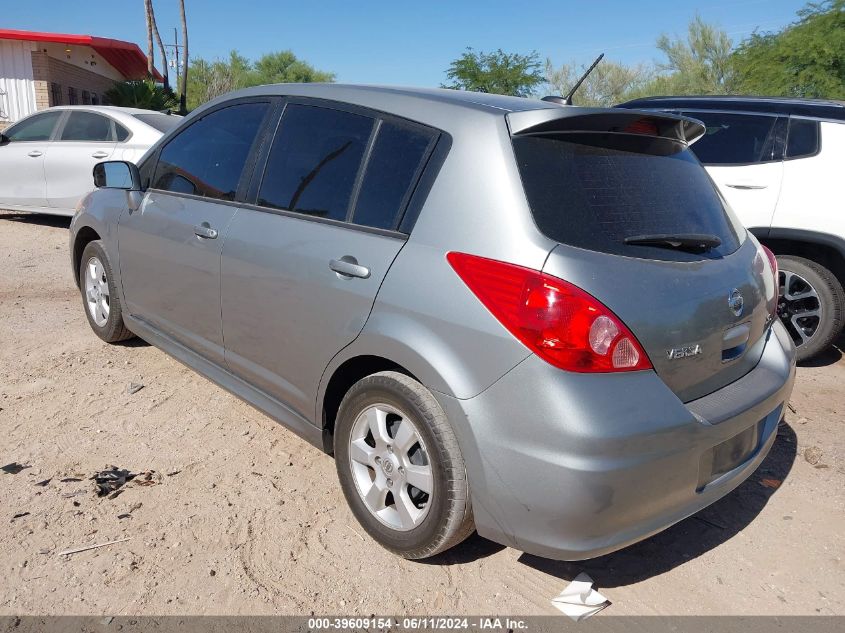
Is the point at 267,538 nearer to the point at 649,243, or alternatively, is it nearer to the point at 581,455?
the point at 581,455

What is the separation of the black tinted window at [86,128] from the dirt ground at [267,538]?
6052 millimetres

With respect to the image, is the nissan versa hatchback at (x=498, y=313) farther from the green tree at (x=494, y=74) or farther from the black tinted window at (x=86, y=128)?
the green tree at (x=494, y=74)

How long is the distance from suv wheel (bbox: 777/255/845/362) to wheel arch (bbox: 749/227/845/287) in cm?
8

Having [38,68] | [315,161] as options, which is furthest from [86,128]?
[38,68]

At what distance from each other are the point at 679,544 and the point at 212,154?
9.72ft

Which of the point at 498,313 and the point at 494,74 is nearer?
the point at 498,313

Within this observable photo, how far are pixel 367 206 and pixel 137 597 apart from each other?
1.66 metres

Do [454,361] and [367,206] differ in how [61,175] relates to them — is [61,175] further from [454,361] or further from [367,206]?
[454,361]

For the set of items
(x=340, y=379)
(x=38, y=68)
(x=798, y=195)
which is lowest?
(x=340, y=379)

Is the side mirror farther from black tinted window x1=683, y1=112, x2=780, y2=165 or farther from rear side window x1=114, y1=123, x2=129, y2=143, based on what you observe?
rear side window x1=114, y1=123, x2=129, y2=143

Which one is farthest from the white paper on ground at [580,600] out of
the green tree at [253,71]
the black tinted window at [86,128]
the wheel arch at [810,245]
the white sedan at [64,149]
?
the green tree at [253,71]

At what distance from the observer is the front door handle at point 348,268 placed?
269 centimetres

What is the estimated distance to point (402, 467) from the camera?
8.63 feet

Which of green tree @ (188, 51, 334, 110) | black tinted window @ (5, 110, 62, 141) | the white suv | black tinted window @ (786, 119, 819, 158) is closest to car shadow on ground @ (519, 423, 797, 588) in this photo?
the white suv
